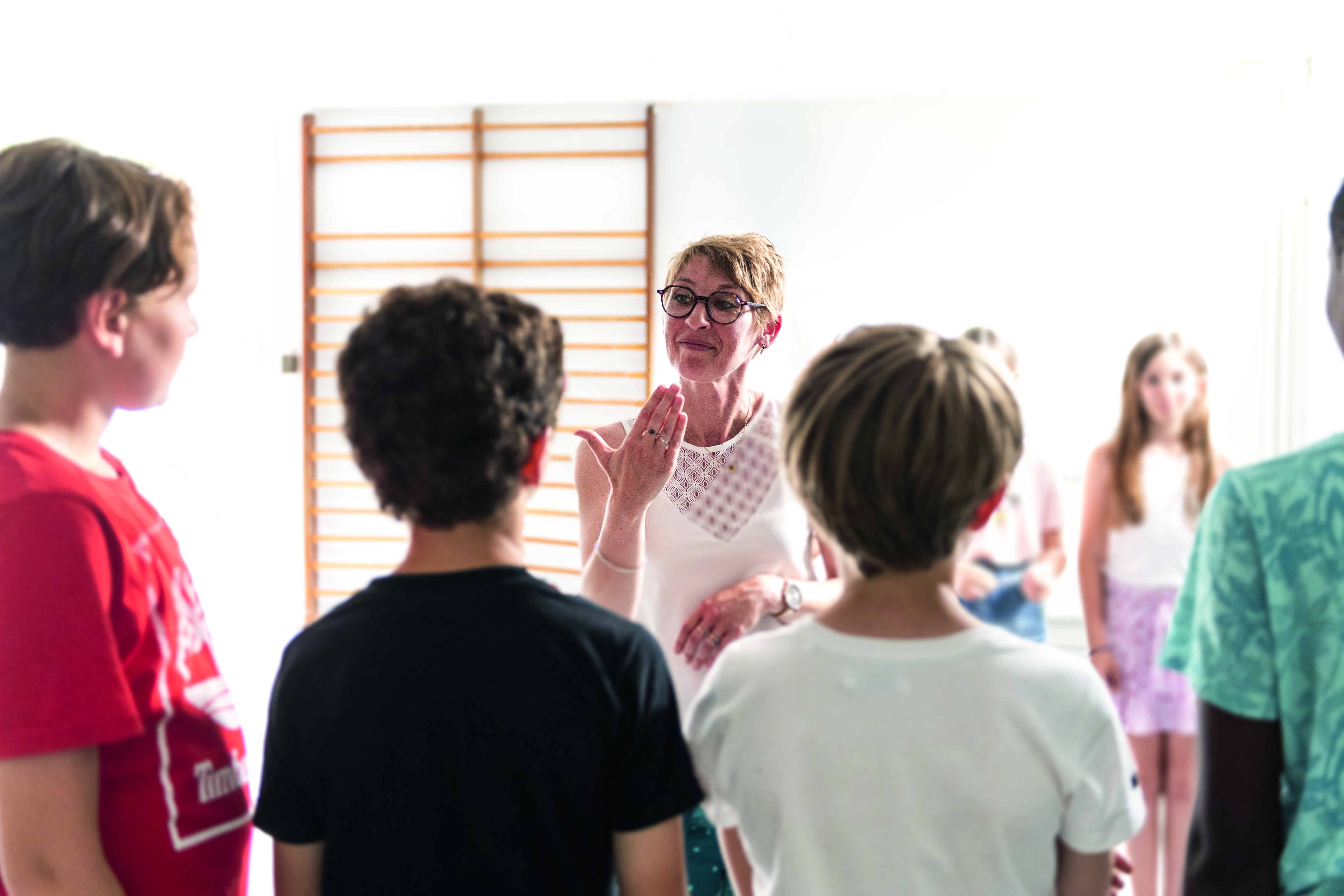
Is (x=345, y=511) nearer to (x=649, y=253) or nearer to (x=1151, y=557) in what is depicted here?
(x=649, y=253)

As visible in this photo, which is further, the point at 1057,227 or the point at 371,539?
the point at 371,539

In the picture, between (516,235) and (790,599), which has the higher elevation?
(516,235)

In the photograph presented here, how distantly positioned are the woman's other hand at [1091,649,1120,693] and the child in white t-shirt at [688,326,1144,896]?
193cm

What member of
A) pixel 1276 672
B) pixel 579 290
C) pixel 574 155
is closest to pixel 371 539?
pixel 579 290

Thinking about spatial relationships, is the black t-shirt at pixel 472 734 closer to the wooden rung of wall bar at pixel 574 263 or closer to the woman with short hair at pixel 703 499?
the woman with short hair at pixel 703 499

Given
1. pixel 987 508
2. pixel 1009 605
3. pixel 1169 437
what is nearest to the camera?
pixel 987 508

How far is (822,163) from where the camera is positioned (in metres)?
4.68

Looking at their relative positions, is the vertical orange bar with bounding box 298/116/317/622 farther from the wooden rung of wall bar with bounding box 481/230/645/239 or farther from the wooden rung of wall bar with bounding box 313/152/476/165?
the wooden rung of wall bar with bounding box 481/230/645/239

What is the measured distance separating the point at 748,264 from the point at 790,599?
52 centimetres

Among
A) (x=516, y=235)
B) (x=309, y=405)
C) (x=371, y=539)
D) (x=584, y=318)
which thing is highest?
(x=516, y=235)

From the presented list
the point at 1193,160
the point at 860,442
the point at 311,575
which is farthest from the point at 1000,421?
the point at 311,575

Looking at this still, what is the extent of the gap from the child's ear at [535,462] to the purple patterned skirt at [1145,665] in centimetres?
202

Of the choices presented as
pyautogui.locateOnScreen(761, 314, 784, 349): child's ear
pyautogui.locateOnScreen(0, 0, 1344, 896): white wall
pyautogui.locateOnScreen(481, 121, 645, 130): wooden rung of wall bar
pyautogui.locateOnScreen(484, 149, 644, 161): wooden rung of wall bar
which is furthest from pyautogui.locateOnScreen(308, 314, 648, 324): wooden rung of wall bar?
pyautogui.locateOnScreen(761, 314, 784, 349): child's ear

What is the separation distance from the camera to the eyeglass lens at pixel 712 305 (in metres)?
1.52
